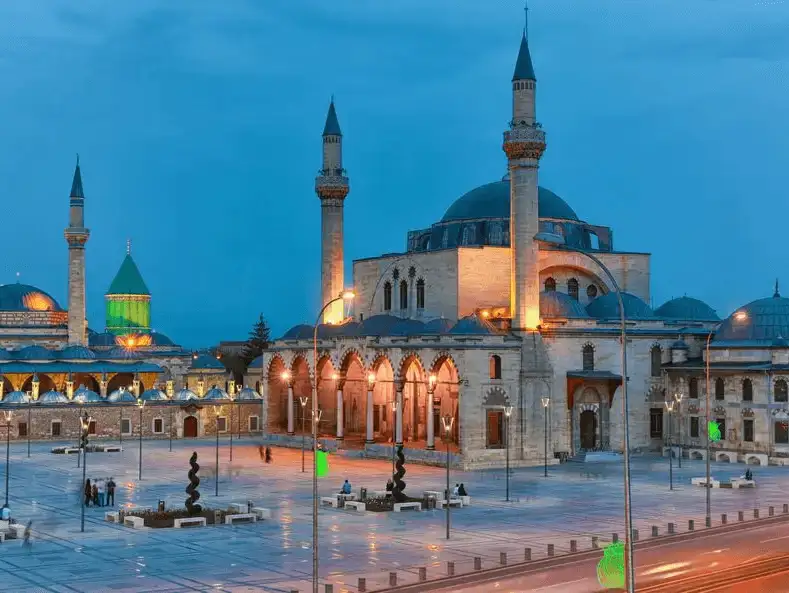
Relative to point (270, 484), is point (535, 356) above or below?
above

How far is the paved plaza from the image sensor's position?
101 ft

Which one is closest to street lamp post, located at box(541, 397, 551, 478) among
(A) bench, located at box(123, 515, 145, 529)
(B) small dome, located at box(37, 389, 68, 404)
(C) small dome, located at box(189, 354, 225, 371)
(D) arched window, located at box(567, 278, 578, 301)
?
(D) arched window, located at box(567, 278, 578, 301)

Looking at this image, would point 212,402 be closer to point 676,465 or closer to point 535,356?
point 535,356

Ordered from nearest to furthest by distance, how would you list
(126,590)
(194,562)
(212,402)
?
(126,590) < (194,562) < (212,402)

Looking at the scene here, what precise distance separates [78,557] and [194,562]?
134 inches

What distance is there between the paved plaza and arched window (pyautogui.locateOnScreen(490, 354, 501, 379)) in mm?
5355

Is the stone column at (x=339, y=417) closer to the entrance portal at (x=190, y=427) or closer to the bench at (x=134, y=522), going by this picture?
the entrance portal at (x=190, y=427)

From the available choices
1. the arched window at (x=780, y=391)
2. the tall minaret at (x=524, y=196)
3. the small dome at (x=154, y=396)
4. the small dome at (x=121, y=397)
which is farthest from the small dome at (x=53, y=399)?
the arched window at (x=780, y=391)

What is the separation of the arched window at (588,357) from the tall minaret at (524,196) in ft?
11.5

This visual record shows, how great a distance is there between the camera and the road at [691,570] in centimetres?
2791

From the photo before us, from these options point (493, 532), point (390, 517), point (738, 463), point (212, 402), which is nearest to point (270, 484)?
point (390, 517)

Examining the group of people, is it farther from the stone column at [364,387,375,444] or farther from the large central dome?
the large central dome

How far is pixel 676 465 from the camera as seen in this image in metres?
60.4

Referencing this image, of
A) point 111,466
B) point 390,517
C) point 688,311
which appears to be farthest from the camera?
point 688,311
